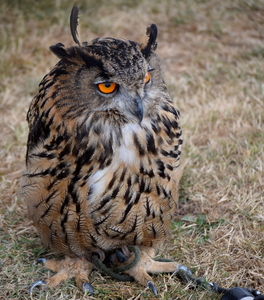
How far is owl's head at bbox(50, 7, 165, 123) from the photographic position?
2.17 metres

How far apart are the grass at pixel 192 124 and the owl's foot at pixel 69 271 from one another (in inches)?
1.8

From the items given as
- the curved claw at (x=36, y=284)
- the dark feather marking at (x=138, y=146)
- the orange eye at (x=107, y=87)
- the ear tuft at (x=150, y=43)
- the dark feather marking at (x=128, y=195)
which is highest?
the ear tuft at (x=150, y=43)

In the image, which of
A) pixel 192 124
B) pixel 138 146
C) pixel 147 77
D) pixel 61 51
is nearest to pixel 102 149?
pixel 138 146

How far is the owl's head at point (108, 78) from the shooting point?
7.11 feet

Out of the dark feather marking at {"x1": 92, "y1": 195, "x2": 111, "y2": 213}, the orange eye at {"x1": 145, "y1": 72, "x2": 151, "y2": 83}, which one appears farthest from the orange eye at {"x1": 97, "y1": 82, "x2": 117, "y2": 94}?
the dark feather marking at {"x1": 92, "y1": 195, "x2": 111, "y2": 213}

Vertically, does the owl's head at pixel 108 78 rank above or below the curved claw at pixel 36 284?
above

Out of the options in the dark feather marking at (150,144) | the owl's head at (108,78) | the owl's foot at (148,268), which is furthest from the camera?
the owl's foot at (148,268)

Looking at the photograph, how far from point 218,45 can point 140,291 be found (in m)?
3.64

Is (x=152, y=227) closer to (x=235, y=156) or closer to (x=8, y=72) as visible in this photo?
(x=235, y=156)

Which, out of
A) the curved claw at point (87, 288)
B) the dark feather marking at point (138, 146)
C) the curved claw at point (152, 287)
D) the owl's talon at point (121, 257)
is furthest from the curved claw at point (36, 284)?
the dark feather marking at point (138, 146)

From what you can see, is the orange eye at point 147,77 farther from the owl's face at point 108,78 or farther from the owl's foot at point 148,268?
the owl's foot at point 148,268

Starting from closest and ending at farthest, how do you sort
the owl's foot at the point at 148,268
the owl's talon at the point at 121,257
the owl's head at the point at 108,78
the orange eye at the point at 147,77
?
1. the owl's head at the point at 108,78
2. the orange eye at the point at 147,77
3. the owl's foot at the point at 148,268
4. the owl's talon at the point at 121,257

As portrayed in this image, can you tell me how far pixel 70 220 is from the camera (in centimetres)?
247

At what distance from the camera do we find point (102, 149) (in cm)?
235
